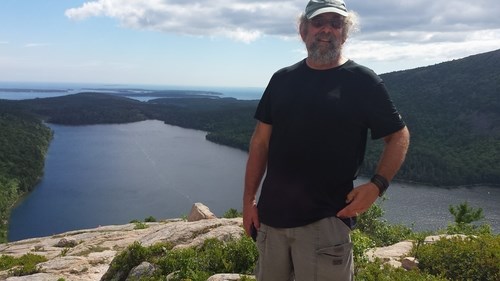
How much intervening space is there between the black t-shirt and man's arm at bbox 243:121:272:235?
0.34m

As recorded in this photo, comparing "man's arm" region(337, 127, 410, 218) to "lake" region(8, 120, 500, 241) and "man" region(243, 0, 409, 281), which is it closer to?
"man" region(243, 0, 409, 281)

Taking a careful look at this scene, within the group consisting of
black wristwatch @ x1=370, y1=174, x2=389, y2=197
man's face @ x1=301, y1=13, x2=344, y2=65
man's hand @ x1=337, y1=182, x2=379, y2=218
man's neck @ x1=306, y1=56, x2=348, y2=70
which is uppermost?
man's face @ x1=301, y1=13, x2=344, y2=65

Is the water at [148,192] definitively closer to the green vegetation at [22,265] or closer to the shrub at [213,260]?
the green vegetation at [22,265]

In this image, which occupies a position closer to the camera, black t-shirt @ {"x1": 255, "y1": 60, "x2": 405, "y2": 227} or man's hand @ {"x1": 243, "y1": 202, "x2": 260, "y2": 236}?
black t-shirt @ {"x1": 255, "y1": 60, "x2": 405, "y2": 227}

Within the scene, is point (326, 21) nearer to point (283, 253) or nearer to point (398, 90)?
point (283, 253)

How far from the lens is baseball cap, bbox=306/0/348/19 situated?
3.80 metres

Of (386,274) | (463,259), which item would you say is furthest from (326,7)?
(463,259)

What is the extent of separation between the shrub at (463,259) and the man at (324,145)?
536 cm

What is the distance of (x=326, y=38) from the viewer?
3.89 meters

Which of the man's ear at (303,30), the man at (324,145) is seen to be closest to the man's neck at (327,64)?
the man at (324,145)

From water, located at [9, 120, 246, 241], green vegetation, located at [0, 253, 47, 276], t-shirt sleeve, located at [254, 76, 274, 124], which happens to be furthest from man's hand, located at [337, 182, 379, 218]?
water, located at [9, 120, 246, 241]

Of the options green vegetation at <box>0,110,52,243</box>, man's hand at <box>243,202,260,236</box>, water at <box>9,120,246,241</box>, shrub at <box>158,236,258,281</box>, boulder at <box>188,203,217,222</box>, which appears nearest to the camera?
man's hand at <box>243,202,260,236</box>

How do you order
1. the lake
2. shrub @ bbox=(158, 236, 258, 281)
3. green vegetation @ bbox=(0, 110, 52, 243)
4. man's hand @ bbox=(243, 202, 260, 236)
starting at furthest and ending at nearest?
1. green vegetation @ bbox=(0, 110, 52, 243)
2. the lake
3. shrub @ bbox=(158, 236, 258, 281)
4. man's hand @ bbox=(243, 202, 260, 236)

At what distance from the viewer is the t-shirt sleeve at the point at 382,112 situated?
369 cm
